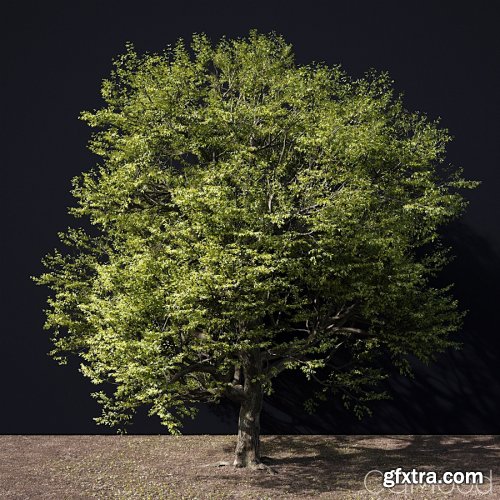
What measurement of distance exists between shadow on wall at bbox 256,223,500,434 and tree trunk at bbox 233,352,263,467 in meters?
3.70

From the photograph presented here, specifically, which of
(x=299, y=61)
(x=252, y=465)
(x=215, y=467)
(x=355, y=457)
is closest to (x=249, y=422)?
(x=252, y=465)

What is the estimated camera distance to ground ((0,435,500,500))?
11.4m

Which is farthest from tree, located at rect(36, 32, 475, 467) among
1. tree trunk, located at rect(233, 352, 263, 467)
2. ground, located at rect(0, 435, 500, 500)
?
ground, located at rect(0, 435, 500, 500)

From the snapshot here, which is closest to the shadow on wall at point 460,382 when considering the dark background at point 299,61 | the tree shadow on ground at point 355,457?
the dark background at point 299,61

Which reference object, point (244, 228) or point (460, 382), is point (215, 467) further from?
point (460, 382)

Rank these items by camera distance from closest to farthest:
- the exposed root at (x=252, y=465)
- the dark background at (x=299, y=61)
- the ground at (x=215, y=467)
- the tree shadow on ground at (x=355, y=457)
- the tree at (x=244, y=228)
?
the tree at (x=244, y=228) < the ground at (x=215, y=467) < the tree shadow on ground at (x=355, y=457) < the exposed root at (x=252, y=465) < the dark background at (x=299, y=61)

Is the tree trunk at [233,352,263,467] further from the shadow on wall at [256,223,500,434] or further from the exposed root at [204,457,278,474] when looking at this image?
the shadow on wall at [256,223,500,434]

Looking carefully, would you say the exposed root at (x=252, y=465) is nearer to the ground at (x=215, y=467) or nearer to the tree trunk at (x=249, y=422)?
the tree trunk at (x=249, y=422)

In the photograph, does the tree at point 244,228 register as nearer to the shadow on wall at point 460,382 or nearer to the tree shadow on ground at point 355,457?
the tree shadow on ground at point 355,457

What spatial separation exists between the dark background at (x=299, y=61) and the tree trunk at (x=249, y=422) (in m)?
3.66

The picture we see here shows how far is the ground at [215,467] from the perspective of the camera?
11.4 meters

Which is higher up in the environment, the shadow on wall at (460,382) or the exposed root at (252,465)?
the shadow on wall at (460,382)

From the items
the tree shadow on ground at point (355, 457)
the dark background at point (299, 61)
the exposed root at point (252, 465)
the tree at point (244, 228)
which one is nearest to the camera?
the tree at point (244, 228)

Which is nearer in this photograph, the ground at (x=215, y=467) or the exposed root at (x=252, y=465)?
the ground at (x=215, y=467)
